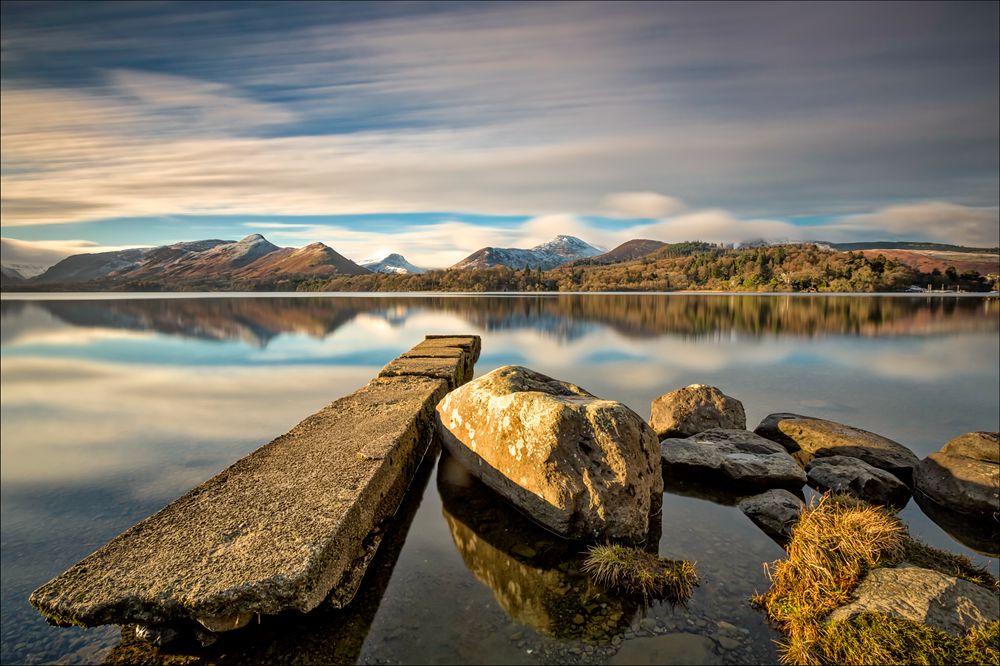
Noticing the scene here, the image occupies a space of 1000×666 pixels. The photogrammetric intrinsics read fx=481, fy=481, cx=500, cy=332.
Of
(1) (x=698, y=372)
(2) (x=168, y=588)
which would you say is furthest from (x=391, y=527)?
(1) (x=698, y=372)

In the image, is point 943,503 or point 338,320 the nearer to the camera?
point 943,503

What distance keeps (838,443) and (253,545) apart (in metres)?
10.6

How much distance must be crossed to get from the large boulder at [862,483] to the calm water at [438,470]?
1.65 ft

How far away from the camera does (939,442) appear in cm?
1178

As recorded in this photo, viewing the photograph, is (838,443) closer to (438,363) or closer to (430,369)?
(430,369)

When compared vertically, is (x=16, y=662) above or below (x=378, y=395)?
below

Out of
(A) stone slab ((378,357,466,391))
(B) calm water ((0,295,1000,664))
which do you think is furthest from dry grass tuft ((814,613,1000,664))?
(A) stone slab ((378,357,466,391))

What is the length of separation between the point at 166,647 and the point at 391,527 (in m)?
2.94

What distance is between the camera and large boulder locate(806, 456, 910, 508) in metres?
7.80

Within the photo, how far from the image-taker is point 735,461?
28.1ft

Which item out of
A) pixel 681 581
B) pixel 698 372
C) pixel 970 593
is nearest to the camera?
pixel 970 593

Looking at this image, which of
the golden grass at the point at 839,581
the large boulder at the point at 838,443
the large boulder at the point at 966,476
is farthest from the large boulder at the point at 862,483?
the golden grass at the point at 839,581

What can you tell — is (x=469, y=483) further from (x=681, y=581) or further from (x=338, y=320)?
(x=338, y=320)

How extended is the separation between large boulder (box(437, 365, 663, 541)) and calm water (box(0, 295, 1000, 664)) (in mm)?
447
